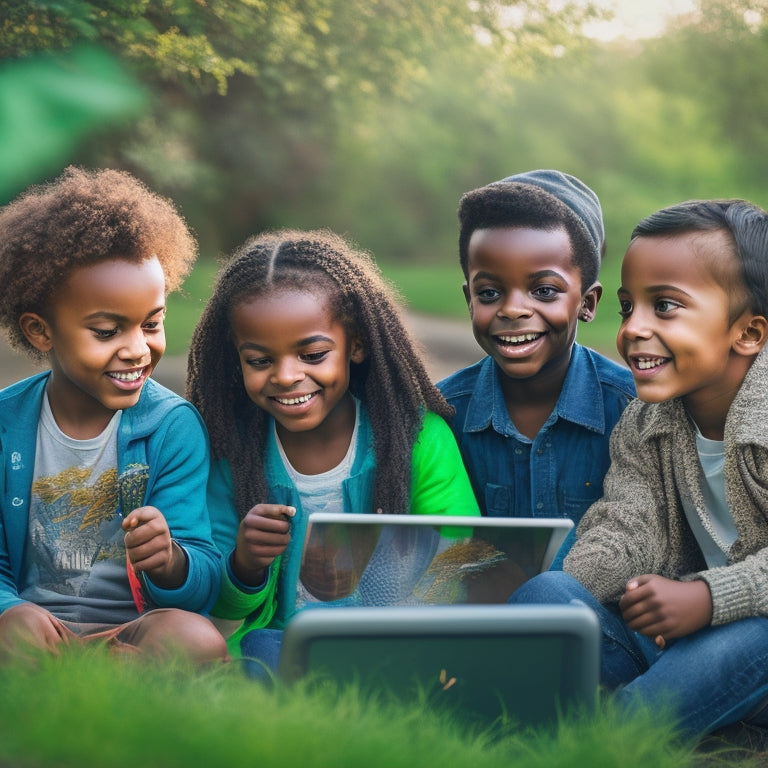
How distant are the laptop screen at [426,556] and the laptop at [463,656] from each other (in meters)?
0.35

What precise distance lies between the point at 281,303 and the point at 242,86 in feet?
28.3

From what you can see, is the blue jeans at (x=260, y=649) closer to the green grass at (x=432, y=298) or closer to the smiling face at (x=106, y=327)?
the smiling face at (x=106, y=327)

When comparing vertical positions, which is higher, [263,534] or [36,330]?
[36,330]

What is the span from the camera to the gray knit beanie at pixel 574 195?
300cm

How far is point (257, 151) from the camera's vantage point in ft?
44.6

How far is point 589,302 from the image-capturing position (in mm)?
3027

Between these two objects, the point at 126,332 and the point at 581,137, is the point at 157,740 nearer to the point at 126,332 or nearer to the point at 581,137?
the point at 126,332

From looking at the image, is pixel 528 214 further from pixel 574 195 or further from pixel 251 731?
pixel 251 731

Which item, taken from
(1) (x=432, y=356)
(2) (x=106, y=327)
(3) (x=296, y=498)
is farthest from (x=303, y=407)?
(1) (x=432, y=356)

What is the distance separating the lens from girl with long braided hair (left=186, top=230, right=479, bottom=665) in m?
2.67

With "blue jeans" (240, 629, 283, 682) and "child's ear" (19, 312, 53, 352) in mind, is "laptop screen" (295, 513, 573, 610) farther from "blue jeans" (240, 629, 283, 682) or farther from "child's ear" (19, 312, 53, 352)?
"child's ear" (19, 312, 53, 352)

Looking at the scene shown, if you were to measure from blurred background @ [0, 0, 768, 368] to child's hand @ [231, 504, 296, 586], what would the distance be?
337 cm

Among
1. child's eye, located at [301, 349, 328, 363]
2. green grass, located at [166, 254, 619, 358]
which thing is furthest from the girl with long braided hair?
green grass, located at [166, 254, 619, 358]

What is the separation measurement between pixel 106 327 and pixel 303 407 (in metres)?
0.52
